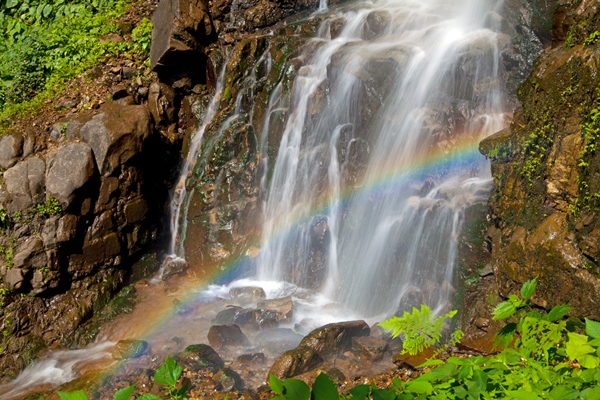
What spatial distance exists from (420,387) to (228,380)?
18.6ft

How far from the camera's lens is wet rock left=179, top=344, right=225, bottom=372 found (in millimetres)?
7520

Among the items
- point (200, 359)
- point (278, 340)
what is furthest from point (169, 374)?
point (278, 340)

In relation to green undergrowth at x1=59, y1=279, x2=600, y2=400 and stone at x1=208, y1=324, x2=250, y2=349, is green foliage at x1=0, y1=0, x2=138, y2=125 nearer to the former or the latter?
stone at x1=208, y1=324, x2=250, y2=349

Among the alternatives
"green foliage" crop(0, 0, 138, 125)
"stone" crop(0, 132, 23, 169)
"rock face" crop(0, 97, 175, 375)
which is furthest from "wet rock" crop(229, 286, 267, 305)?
"green foliage" crop(0, 0, 138, 125)

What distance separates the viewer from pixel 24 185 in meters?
9.33

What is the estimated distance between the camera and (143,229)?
10523 mm

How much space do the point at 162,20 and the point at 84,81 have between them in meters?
2.25

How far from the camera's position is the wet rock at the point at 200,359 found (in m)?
7.52

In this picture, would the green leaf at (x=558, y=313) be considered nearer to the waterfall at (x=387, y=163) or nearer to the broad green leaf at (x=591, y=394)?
the broad green leaf at (x=591, y=394)

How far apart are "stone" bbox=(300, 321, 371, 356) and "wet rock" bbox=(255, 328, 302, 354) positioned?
66 centimetres

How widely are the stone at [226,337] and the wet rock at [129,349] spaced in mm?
1083

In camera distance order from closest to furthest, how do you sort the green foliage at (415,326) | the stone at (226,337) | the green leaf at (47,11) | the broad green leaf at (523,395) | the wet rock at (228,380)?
the broad green leaf at (523,395)
the green foliage at (415,326)
the wet rock at (228,380)
the stone at (226,337)
the green leaf at (47,11)

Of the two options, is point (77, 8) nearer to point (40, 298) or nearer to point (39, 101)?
point (39, 101)

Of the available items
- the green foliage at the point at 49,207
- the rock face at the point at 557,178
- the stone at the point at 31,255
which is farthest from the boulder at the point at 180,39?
the rock face at the point at 557,178
